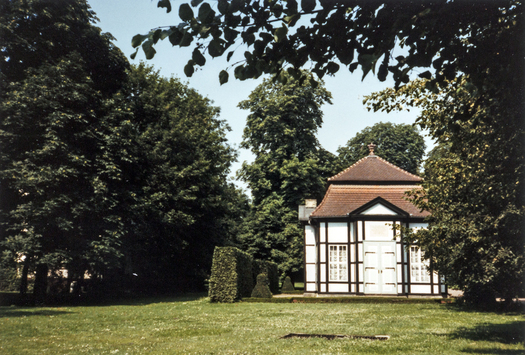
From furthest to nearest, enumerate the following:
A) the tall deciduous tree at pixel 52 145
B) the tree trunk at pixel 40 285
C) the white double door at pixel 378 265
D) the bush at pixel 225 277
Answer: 1. the white double door at pixel 378 265
2. the bush at pixel 225 277
3. the tree trunk at pixel 40 285
4. the tall deciduous tree at pixel 52 145

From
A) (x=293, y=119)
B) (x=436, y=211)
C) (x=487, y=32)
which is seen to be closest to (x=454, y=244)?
(x=436, y=211)

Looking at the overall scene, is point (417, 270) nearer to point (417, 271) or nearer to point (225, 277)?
point (417, 271)

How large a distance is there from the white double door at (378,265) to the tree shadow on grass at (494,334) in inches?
657

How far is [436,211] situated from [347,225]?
15.3 m

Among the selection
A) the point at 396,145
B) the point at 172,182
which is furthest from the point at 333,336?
the point at 396,145

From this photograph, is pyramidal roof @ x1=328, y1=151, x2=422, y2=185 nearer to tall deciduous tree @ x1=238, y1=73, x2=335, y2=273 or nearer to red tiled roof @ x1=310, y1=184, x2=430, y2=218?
red tiled roof @ x1=310, y1=184, x2=430, y2=218

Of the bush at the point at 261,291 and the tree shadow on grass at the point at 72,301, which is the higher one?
the bush at the point at 261,291

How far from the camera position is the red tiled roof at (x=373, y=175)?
33.6m

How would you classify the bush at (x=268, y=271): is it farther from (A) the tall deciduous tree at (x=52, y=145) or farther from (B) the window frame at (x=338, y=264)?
(A) the tall deciduous tree at (x=52, y=145)

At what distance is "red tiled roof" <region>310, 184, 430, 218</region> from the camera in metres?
31.9

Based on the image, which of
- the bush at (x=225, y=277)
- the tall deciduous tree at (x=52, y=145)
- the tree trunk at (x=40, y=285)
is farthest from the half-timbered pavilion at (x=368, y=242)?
the tree trunk at (x=40, y=285)

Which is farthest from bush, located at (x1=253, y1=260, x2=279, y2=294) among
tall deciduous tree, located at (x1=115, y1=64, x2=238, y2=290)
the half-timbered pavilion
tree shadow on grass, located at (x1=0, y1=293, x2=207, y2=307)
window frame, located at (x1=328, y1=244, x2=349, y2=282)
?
tree shadow on grass, located at (x1=0, y1=293, x2=207, y2=307)

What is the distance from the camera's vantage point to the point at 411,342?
10.1 meters

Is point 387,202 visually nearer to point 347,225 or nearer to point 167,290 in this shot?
point 347,225
